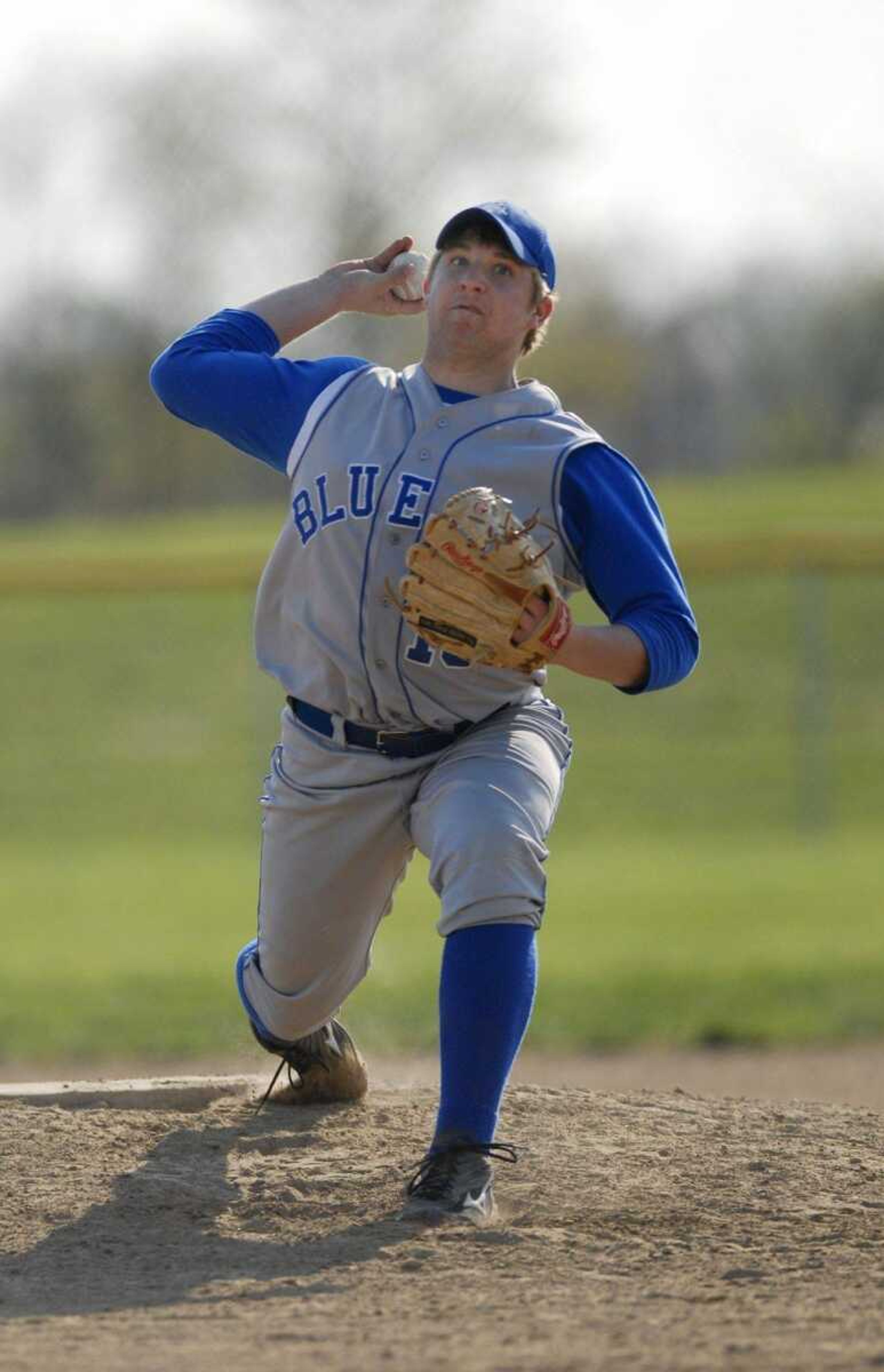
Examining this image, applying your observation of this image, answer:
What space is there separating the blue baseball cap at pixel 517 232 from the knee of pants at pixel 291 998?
4.37 feet

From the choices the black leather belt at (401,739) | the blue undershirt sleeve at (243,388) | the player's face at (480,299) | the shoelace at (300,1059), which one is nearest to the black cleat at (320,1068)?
the shoelace at (300,1059)

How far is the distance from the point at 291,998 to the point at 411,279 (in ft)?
4.61

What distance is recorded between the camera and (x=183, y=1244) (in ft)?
9.66

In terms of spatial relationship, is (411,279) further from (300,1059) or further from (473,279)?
(300,1059)

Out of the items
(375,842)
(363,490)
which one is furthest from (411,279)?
(375,842)

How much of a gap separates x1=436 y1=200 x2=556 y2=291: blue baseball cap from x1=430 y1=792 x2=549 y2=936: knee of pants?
0.98m

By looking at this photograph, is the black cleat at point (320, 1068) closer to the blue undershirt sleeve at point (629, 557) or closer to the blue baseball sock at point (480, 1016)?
the blue baseball sock at point (480, 1016)

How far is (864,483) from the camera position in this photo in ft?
87.7

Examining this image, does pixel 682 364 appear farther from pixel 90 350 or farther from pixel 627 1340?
pixel 627 1340

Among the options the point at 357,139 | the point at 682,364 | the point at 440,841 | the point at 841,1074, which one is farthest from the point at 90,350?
the point at 440,841

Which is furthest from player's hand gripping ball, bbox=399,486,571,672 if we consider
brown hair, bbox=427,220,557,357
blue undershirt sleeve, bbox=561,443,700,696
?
brown hair, bbox=427,220,557,357

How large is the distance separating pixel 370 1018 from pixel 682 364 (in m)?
24.0

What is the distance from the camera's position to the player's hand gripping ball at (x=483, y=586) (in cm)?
291

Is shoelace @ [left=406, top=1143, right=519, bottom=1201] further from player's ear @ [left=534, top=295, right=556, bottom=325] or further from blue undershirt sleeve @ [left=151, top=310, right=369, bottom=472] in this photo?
player's ear @ [left=534, top=295, right=556, bottom=325]
